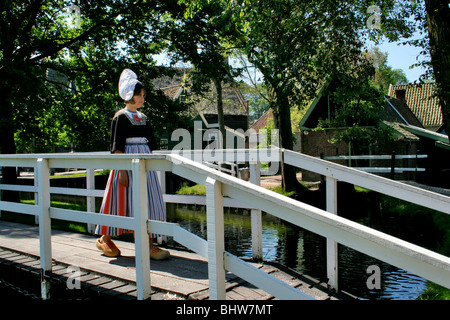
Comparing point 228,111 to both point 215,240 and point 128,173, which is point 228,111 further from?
point 215,240

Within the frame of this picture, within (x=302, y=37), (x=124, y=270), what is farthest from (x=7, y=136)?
(x=124, y=270)

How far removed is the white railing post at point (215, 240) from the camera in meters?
2.37

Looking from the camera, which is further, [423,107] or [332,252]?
[423,107]

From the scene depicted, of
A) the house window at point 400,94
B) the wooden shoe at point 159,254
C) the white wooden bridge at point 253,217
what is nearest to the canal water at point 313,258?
the white wooden bridge at point 253,217

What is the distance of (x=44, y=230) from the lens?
12.5 ft

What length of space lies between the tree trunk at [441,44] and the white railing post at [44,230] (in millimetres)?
6159

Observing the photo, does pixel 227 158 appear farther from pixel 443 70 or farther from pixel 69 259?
pixel 443 70

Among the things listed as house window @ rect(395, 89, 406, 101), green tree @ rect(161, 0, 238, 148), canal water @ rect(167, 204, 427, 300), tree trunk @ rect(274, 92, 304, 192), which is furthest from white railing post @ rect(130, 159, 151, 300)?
house window @ rect(395, 89, 406, 101)

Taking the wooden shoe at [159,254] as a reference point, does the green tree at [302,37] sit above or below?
above

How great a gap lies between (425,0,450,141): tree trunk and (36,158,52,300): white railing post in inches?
242

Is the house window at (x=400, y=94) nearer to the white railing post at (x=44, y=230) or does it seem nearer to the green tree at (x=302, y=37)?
the green tree at (x=302, y=37)

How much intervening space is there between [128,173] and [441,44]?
571cm

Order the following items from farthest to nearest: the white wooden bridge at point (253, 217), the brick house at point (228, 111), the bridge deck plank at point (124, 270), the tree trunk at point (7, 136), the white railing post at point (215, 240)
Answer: the brick house at point (228, 111) < the tree trunk at point (7, 136) < the bridge deck plank at point (124, 270) < the white railing post at point (215, 240) < the white wooden bridge at point (253, 217)
